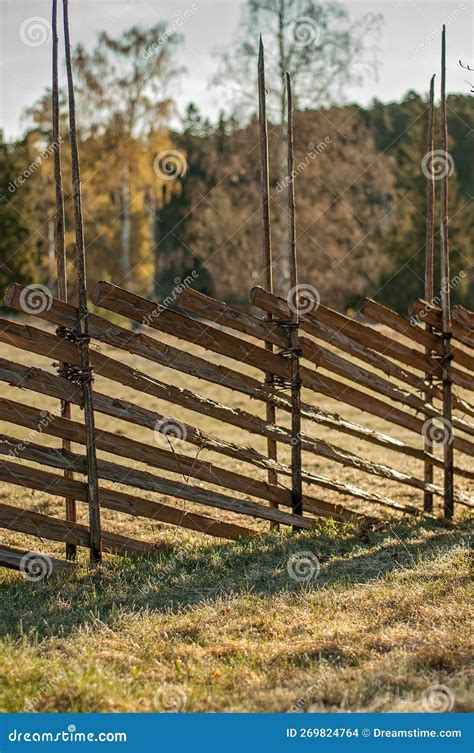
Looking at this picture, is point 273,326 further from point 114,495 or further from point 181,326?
point 114,495

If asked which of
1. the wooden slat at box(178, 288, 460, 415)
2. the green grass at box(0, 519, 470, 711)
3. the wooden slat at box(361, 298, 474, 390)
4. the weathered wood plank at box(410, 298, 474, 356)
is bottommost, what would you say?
the green grass at box(0, 519, 470, 711)

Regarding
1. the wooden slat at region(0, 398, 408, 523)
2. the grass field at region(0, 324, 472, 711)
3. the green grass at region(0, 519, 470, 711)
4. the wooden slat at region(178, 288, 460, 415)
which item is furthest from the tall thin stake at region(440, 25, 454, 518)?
the wooden slat at region(0, 398, 408, 523)

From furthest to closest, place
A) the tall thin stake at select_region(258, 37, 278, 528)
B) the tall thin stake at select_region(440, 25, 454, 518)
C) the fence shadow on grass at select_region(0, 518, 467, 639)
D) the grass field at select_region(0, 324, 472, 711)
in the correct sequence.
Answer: the tall thin stake at select_region(440, 25, 454, 518) < the tall thin stake at select_region(258, 37, 278, 528) < the fence shadow on grass at select_region(0, 518, 467, 639) < the grass field at select_region(0, 324, 472, 711)

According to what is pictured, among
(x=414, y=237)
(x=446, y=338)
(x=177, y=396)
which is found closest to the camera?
(x=177, y=396)

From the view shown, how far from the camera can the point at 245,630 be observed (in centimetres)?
365

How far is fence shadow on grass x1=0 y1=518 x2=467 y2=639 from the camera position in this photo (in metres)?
3.87

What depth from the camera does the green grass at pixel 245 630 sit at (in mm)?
2975

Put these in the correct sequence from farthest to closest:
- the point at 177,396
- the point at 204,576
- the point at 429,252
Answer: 1. the point at 429,252
2. the point at 177,396
3. the point at 204,576

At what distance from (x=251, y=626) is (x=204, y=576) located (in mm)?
727

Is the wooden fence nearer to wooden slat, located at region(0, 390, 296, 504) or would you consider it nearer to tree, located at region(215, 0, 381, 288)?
wooden slat, located at region(0, 390, 296, 504)

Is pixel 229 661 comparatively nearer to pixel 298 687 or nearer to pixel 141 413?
pixel 298 687

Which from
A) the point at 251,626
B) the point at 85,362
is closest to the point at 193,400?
the point at 85,362

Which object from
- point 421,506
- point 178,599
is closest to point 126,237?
point 421,506

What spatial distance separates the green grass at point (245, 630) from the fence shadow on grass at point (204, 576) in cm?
1
